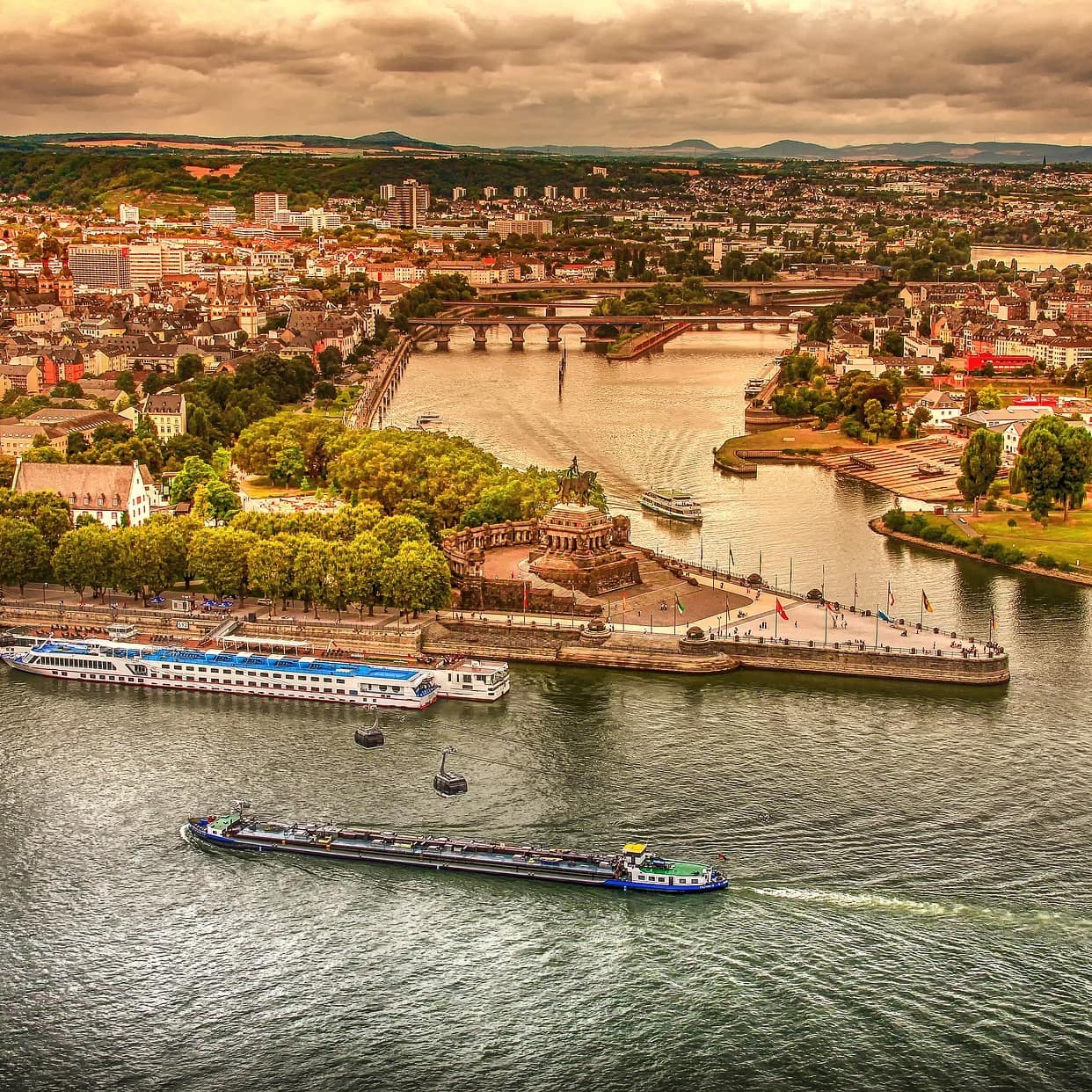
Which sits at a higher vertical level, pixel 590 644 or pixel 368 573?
pixel 368 573

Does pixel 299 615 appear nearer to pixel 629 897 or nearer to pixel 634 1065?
pixel 629 897

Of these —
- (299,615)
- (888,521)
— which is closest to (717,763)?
(299,615)

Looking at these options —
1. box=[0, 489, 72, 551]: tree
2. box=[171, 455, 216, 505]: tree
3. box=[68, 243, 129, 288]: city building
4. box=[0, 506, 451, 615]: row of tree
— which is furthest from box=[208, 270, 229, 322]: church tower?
box=[0, 506, 451, 615]: row of tree

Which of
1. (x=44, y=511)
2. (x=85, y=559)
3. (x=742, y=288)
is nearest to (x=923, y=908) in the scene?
(x=85, y=559)

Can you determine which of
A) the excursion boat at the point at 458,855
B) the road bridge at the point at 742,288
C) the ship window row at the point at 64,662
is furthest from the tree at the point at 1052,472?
the road bridge at the point at 742,288

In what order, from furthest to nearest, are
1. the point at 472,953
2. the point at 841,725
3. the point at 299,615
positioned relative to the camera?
1. the point at 299,615
2. the point at 841,725
3. the point at 472,953

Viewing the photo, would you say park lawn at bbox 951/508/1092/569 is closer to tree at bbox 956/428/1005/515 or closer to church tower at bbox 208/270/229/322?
tree at bbox 956/428/1005/515

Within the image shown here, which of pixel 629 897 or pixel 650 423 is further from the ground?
pixel 650 423

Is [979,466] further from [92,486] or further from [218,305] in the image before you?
[218,305]
